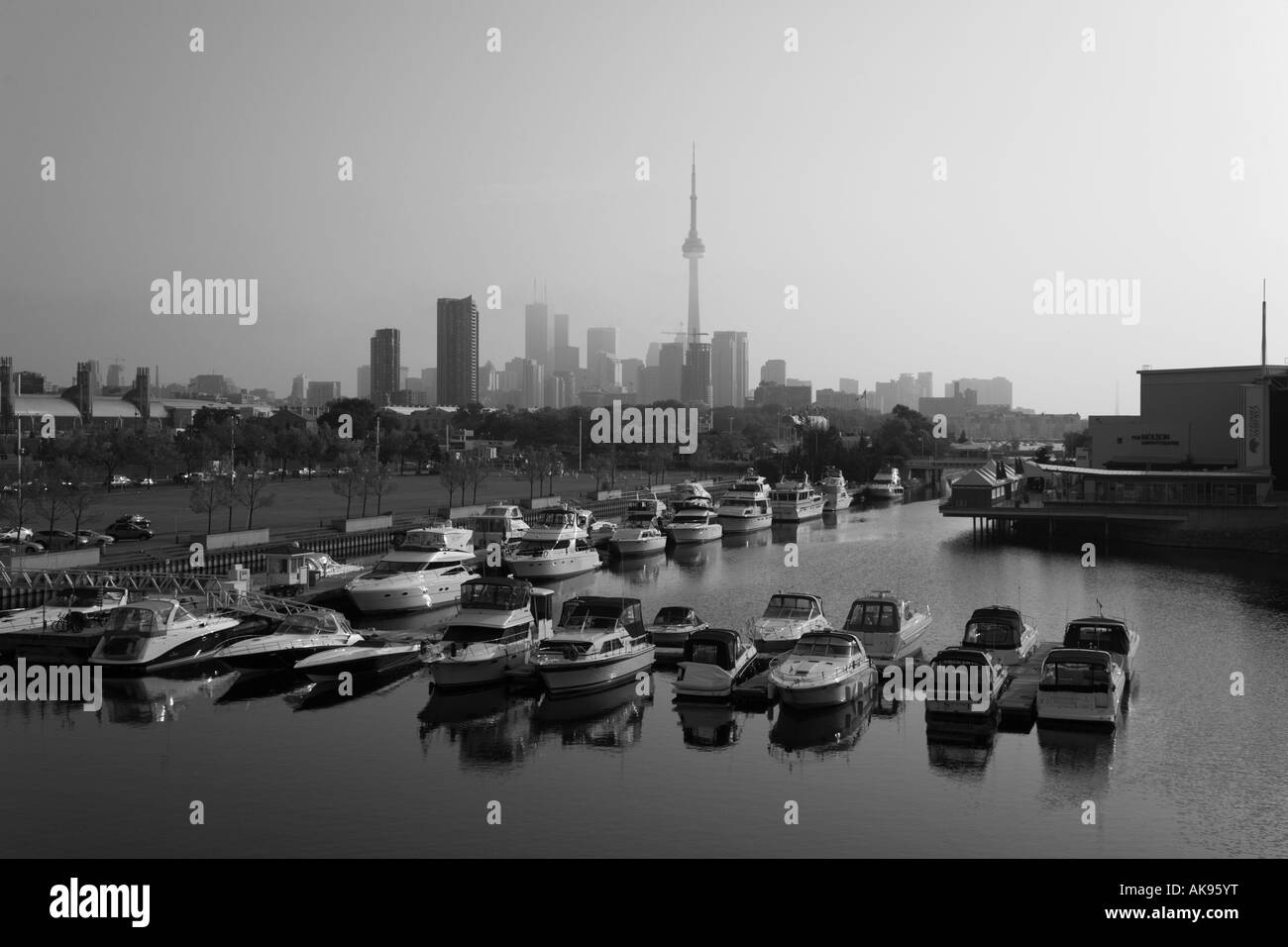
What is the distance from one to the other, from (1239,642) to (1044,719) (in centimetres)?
1040

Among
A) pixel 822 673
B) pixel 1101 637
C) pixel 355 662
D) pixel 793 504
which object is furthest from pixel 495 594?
pixel 793 504

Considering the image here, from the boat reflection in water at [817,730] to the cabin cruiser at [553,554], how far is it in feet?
55.0

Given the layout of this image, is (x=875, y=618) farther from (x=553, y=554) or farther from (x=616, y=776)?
(x=553, y=554)

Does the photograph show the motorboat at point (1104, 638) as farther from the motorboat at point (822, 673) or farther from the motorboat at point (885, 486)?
the motorboat at point (885, 486)

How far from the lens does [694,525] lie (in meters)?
47.4

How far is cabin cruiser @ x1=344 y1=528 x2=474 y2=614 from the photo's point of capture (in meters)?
28.2

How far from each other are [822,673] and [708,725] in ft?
6.86

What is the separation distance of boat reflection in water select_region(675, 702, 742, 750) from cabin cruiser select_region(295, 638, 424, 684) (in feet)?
18.8

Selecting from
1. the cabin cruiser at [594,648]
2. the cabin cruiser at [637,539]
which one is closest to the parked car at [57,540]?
the cabin cruiser at [594,648]

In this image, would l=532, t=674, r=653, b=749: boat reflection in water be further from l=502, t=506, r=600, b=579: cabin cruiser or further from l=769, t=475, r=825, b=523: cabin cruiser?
l=769, t=475, r=825, b=523: cabin cruiser

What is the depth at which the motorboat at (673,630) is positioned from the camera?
23469 mm
